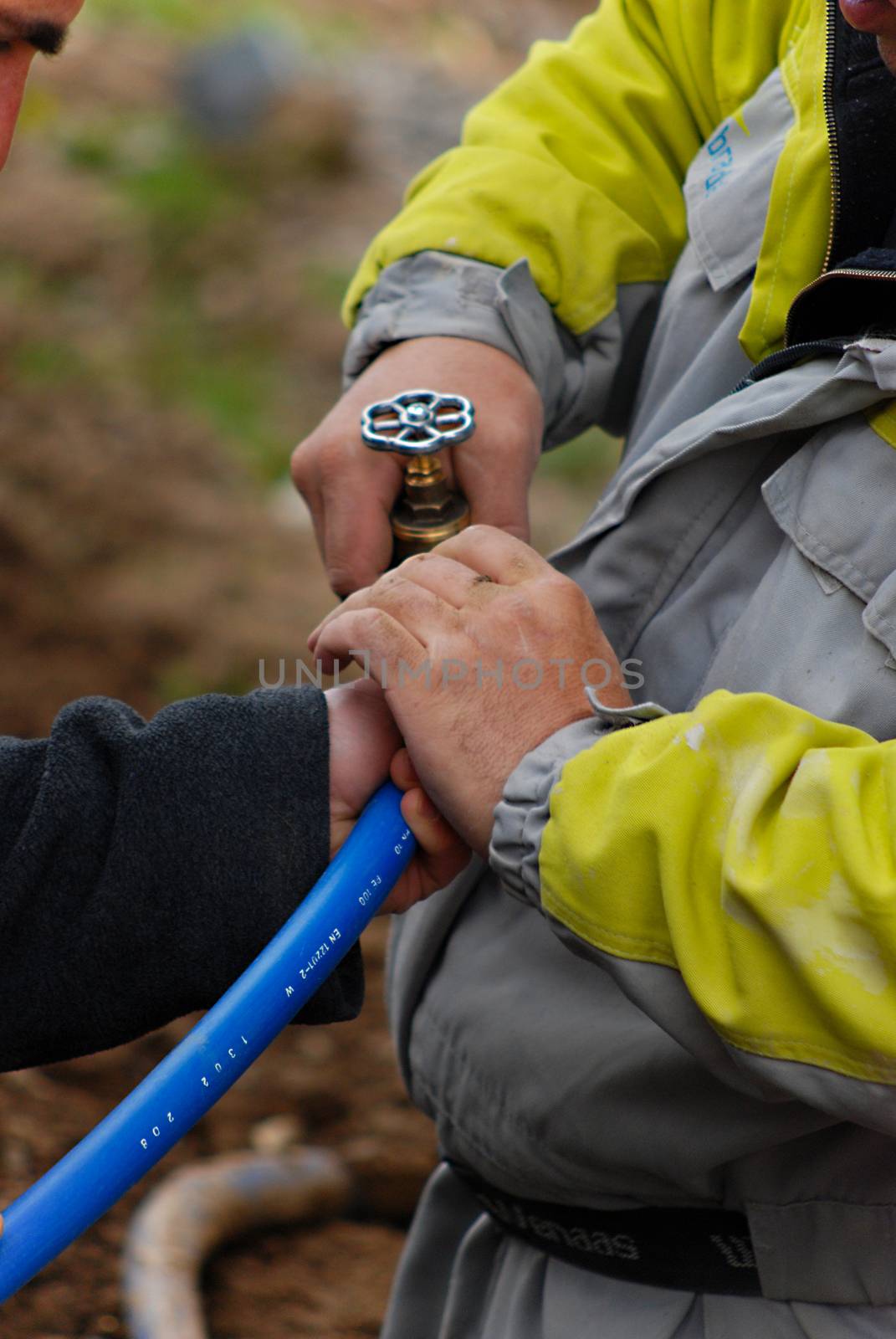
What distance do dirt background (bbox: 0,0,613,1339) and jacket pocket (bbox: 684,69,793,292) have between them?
1.65 m

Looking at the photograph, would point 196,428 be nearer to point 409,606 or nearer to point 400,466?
point 400,466

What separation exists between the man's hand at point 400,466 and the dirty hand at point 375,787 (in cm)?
23

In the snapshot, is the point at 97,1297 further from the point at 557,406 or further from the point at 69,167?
the point at 69,167

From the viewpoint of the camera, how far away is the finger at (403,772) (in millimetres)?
1293

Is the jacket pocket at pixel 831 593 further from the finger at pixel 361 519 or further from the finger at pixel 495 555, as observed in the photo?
the finger at pixel 361 519

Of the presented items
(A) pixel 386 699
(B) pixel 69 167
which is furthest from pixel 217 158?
(A) pixel 386 699

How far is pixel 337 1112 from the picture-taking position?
2783 mm

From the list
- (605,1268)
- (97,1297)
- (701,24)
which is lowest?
(97,1297)

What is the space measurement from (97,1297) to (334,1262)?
43 centimetres

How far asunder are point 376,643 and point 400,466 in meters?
0.37

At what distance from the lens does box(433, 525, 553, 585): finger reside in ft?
4.24

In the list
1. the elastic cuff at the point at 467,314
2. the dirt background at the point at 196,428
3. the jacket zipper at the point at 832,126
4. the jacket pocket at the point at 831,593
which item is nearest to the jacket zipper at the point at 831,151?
the jacket zipper at the point at 832,126

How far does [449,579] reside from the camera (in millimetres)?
1289

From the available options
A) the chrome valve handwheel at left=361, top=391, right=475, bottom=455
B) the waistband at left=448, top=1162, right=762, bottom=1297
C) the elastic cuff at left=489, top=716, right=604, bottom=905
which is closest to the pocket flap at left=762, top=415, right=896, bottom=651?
the elastic cuff at left=489, top=716, right=604, bottom=905
